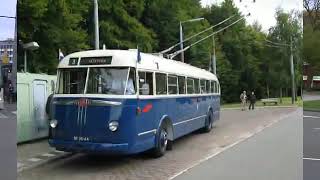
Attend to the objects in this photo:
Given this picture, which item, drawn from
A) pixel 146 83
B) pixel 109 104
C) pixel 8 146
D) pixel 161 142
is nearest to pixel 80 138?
pixel 109 104

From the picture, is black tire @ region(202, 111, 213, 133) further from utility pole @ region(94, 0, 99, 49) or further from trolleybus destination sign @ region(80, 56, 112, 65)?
trolleybus destination sign @ region(80, 56, 112, 65)

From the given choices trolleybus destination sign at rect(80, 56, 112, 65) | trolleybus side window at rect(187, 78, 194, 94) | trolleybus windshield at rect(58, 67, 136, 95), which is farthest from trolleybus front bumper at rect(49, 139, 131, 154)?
trolleybus side window at rect(187, 78, 194, 94)

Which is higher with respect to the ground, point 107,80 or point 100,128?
point 107,80

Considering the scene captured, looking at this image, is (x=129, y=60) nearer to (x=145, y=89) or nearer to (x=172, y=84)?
(x=145, y=89)

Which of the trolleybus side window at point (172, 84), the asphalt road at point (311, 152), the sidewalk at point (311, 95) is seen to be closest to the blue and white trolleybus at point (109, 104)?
the trolleybus side window at point (172, 84)

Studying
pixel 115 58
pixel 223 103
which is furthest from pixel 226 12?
pixel 115 58

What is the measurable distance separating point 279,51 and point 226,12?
270 inches

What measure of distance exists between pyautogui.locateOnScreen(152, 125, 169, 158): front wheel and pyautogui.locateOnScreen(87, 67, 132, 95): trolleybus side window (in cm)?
193

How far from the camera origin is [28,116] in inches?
593

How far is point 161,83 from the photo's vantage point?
43.4ft

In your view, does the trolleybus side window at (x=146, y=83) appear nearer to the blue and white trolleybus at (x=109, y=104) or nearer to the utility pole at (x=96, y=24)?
the blue and white trolleybus at (x=109, y=104)

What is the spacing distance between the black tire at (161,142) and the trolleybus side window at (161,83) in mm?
873

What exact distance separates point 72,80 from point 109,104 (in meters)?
1.24

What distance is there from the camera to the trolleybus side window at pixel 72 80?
11.4m
